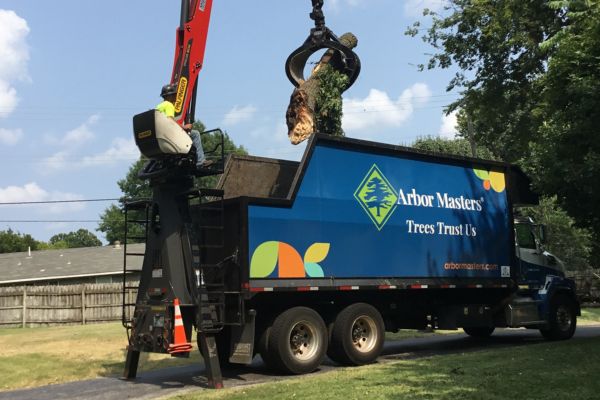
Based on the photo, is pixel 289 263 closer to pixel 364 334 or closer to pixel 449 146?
pixel 364 334

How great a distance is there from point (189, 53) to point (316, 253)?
164 inches

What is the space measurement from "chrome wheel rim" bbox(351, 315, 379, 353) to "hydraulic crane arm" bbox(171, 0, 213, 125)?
4.55 metres

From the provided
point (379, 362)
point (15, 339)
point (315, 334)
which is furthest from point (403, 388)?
point (15, 339)

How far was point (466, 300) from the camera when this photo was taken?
13.3 m

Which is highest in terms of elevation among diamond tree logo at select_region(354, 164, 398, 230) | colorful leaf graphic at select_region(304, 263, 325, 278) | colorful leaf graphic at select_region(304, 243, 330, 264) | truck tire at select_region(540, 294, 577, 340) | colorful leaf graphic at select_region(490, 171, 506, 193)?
colorful leaf graphic at select_region(490, 171, 506, 193)

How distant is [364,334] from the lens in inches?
440

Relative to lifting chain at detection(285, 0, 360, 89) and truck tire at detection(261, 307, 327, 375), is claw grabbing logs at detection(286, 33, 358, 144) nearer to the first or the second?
lifting chain at detection(285, 0, 360, 89)

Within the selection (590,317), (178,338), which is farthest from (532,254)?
(590,317)

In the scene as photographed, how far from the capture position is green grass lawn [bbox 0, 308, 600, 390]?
36.4 ft

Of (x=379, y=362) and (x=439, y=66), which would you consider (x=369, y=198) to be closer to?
(x=379, y=362)

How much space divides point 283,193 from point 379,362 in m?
3.45

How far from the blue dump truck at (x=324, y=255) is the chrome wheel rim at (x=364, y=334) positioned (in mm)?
21

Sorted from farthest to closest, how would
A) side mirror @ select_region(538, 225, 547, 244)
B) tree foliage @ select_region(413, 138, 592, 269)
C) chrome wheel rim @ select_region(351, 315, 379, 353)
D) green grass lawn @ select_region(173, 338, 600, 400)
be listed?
tree foliage @ select_region(413, 138, 592, 269), side mirror @ select_region(538, 225, 547, 244), chrome wheel rim @ select_region(351, 315, 379, 353), green grass lawn @ select_region(173, 338, 600, 400)

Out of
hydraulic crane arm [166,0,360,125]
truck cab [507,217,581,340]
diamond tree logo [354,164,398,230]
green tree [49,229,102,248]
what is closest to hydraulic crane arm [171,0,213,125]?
hydraulic crane arm [166,0,360,125]
